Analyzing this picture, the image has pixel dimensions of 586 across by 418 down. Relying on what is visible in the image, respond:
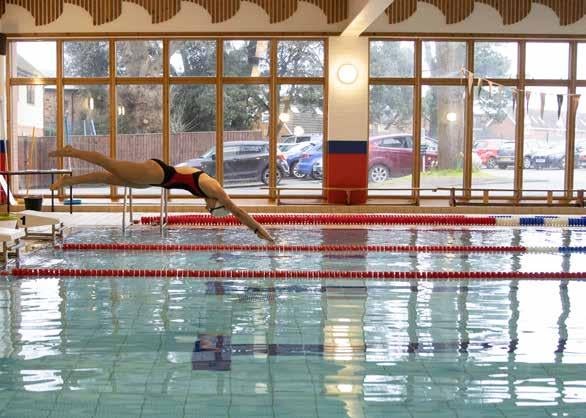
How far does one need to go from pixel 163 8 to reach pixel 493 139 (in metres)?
6.23

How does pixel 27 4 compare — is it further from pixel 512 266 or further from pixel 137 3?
pixel 512 266

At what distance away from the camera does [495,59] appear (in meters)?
14.9

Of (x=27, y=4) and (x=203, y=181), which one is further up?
(x=27, y=4)

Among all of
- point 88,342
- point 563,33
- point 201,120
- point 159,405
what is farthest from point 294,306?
point 563,33

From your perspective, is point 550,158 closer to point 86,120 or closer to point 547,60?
point 547,60

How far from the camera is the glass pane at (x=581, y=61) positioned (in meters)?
14.9

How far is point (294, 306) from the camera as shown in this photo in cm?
648

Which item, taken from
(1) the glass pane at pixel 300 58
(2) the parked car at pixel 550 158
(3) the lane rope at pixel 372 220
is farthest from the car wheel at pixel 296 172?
(2) the parked car at pixel 550 158

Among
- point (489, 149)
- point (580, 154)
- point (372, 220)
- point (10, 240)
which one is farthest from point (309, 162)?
point (10, 240)

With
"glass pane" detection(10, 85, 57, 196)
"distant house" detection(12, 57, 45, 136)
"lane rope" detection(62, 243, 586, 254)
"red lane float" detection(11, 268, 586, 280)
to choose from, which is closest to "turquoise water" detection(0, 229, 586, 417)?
"red lane float" detection(11, 268, 586, 280)

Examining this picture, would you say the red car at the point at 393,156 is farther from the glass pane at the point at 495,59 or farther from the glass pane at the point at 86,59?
the glass pane at the point at 86,59

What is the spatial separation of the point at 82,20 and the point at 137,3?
100cm

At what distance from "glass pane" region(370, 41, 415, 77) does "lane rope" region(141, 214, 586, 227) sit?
11.0ft

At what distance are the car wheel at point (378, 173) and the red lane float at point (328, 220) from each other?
2.41 metres
